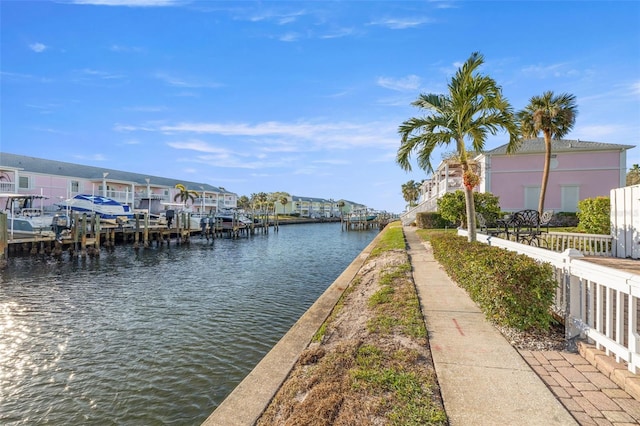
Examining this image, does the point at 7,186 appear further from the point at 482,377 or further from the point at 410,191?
the point at 410,191

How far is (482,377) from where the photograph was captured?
3.54 metres

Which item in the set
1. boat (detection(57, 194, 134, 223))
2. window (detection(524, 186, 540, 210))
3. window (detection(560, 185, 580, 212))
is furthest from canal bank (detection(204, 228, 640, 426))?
boat (detection(57, 194, 134, 223))

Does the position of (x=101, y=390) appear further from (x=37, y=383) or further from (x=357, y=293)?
(x=357, y=293)

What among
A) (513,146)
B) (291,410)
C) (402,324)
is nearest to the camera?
(291,410)

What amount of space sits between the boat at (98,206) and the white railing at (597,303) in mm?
31407

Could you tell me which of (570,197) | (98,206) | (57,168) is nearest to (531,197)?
(570,197)

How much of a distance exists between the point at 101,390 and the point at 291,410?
4.10m

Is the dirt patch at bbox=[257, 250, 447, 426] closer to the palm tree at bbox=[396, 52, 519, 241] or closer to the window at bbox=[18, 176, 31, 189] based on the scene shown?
the palm tree at bbox=[396, 52, 519, 241]

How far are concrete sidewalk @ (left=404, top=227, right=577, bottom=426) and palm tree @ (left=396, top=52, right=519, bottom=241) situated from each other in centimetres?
570

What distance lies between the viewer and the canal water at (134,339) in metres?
5.11

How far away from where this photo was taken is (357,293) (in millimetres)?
8727

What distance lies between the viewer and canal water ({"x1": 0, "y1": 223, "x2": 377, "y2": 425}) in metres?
5.11

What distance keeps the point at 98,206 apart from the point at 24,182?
41.6 feet

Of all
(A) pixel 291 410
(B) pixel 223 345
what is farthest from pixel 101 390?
(A) pixel 291 410
